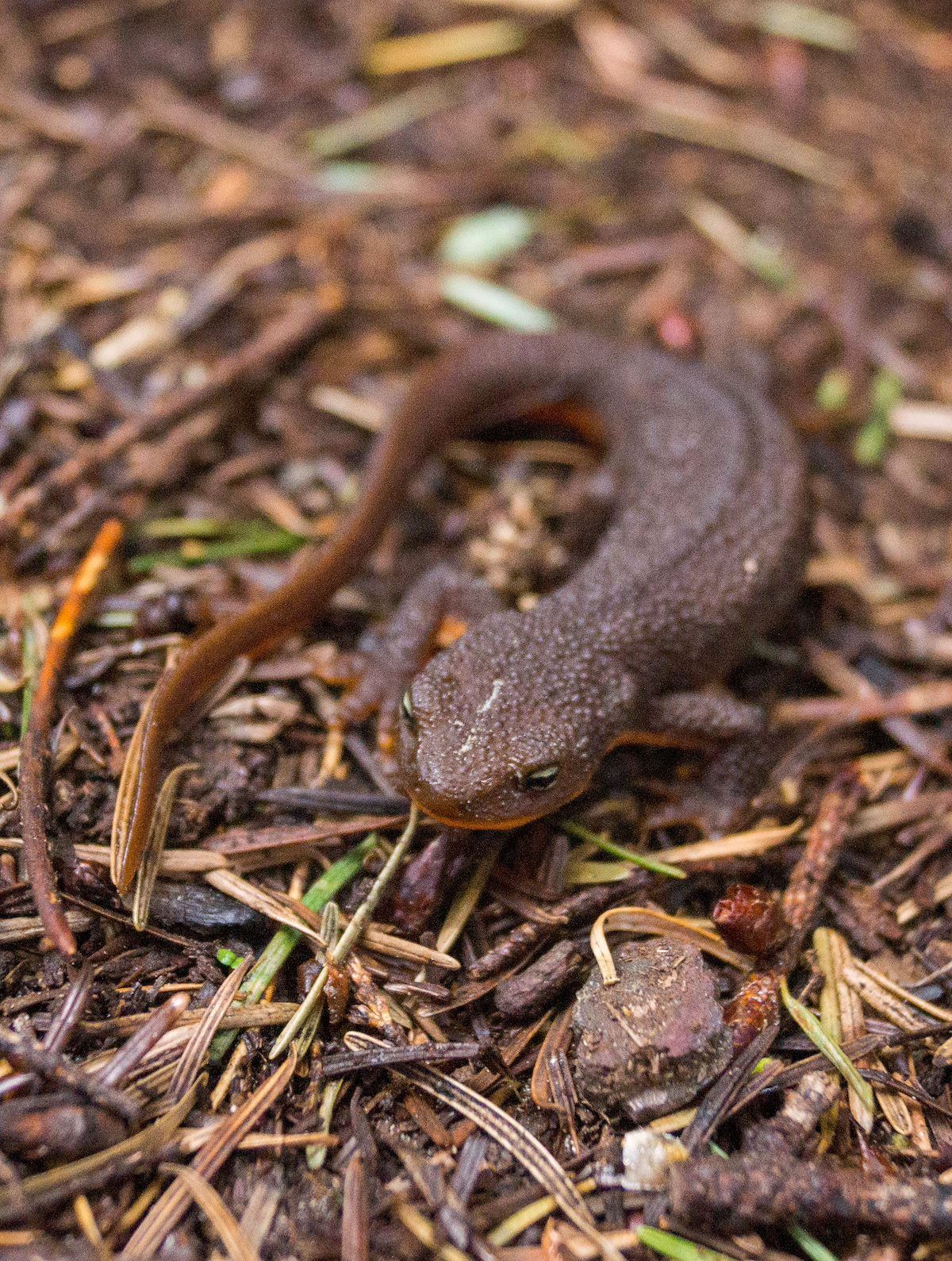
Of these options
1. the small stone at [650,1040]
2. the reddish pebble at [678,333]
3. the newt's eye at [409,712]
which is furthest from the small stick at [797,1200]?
the reddish pebble at [678,333]

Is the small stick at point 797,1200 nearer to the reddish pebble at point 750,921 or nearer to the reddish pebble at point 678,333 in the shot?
the reddish pebble at point 750,921

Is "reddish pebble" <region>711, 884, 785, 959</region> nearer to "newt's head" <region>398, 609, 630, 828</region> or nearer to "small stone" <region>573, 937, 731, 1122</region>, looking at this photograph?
"small stone" <region>573, 937, 731, 1122</region>

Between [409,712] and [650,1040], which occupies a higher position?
[409,712]

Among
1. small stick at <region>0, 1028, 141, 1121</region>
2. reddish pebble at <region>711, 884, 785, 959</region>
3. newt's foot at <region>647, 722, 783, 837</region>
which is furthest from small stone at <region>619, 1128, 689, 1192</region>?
small stick at <region>0, 1028, 141, 1121</region>

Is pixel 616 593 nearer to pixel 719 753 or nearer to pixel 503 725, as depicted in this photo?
pixel 719 753

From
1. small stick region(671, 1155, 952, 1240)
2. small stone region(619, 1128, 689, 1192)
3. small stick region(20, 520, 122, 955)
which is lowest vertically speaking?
small stone region(619, 1128, 689, 1192)

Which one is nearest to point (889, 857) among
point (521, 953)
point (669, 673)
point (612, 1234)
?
point (669, 673)

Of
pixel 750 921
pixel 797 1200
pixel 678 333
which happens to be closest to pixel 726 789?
pixel 750 921
